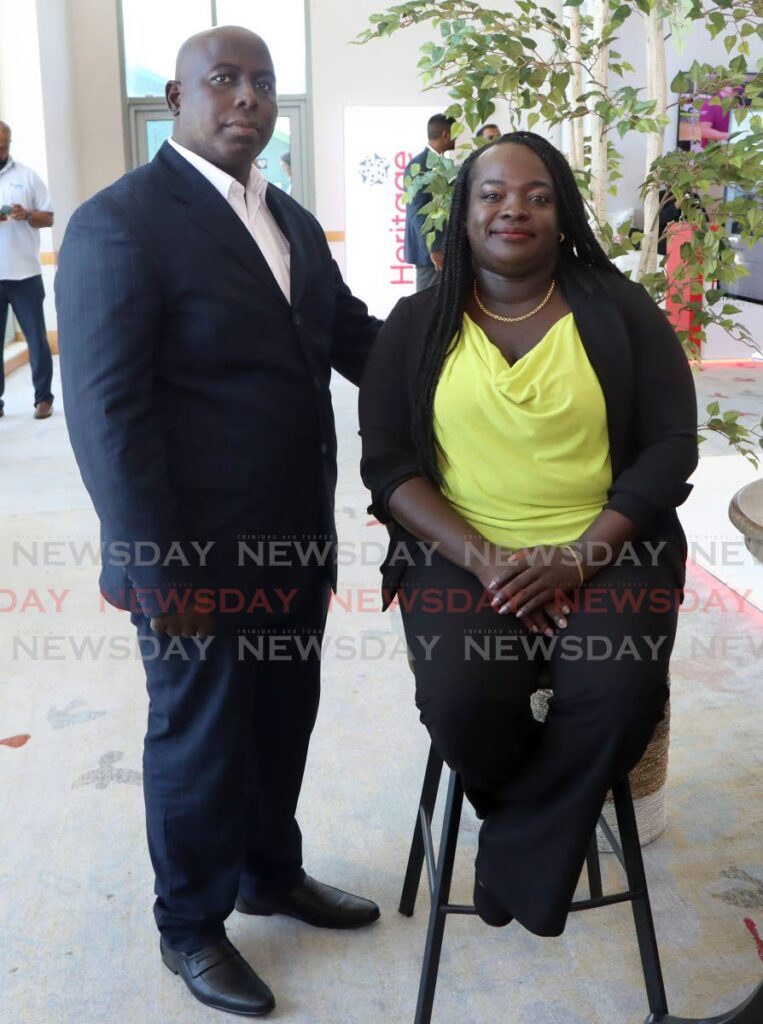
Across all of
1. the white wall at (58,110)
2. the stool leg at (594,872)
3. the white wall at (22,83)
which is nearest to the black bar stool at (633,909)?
the stool leg at (594,872)

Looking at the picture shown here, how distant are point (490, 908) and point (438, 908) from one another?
0.08m

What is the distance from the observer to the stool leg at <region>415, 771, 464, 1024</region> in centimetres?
171

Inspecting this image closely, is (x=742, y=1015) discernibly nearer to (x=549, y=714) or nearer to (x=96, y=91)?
(x=549, y=714)

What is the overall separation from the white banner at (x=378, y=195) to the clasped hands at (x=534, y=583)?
8.13 meters

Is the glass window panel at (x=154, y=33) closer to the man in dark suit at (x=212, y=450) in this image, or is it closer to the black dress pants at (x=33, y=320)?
the black dress pants at (x=33, y=320)

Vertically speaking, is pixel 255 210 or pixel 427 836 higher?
pixel 255 210

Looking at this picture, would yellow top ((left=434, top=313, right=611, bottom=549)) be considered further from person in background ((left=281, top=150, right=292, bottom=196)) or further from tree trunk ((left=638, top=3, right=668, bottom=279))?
person in background ((left=281, top=150, right=292, bottom=196))

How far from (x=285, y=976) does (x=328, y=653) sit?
4.73 ft

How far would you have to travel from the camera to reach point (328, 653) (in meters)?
3.33

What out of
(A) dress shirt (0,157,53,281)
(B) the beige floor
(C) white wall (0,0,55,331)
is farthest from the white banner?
(B) the beige floor

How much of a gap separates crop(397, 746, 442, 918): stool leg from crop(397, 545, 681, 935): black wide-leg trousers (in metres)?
0.32

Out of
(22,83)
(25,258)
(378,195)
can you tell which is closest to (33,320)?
(25,258)

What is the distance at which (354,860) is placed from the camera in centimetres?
228

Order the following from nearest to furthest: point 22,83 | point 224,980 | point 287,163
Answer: point 224,980
point 22,83
point 287,163
